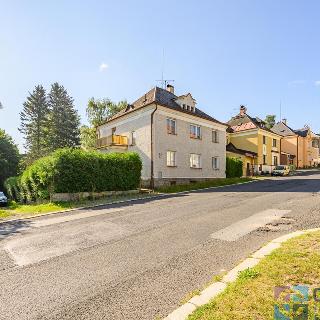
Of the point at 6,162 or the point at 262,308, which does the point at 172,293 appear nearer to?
the point at 262,308

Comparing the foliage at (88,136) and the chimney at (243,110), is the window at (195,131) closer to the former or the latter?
the chimney at (243,110)

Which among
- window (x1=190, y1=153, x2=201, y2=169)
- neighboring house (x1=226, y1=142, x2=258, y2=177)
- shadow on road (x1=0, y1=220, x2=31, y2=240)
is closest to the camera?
shadow on road (x1=0, y1=220, x2=31, y2=240)

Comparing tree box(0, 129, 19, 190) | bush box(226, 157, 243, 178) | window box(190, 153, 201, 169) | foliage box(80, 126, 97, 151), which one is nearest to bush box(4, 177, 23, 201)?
tree box(0, 129, 19, 190)

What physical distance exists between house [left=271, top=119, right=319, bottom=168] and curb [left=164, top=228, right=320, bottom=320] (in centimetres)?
5418

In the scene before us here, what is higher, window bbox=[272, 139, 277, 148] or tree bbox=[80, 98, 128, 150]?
tree bbox=[80, 98, 128, 150]

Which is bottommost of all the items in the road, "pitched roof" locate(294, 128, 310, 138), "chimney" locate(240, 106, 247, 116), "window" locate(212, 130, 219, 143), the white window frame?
the road

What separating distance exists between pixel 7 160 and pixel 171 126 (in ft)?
97.1

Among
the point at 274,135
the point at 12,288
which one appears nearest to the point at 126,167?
the point at 12,288

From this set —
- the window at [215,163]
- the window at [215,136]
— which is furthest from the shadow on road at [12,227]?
the window at [215,136]

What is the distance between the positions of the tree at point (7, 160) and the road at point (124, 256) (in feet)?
115

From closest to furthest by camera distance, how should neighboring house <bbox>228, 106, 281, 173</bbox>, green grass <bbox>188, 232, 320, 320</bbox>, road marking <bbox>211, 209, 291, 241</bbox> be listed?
1. green grass <bbox>188, 232, 320, 320</bbox>
2. road marking <bbox>211, 209, 291, 241</bbox>
3. neighboring house <bbox>228, 106, 281, 173</bbox>

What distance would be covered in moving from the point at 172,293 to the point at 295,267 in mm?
2369

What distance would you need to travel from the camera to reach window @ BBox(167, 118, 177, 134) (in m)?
27.9

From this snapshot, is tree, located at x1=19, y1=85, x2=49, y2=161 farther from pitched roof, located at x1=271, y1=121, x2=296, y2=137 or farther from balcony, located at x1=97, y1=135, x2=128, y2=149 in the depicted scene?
pitched roof, located at x1=271, y1=121, x2=296, y2=137
